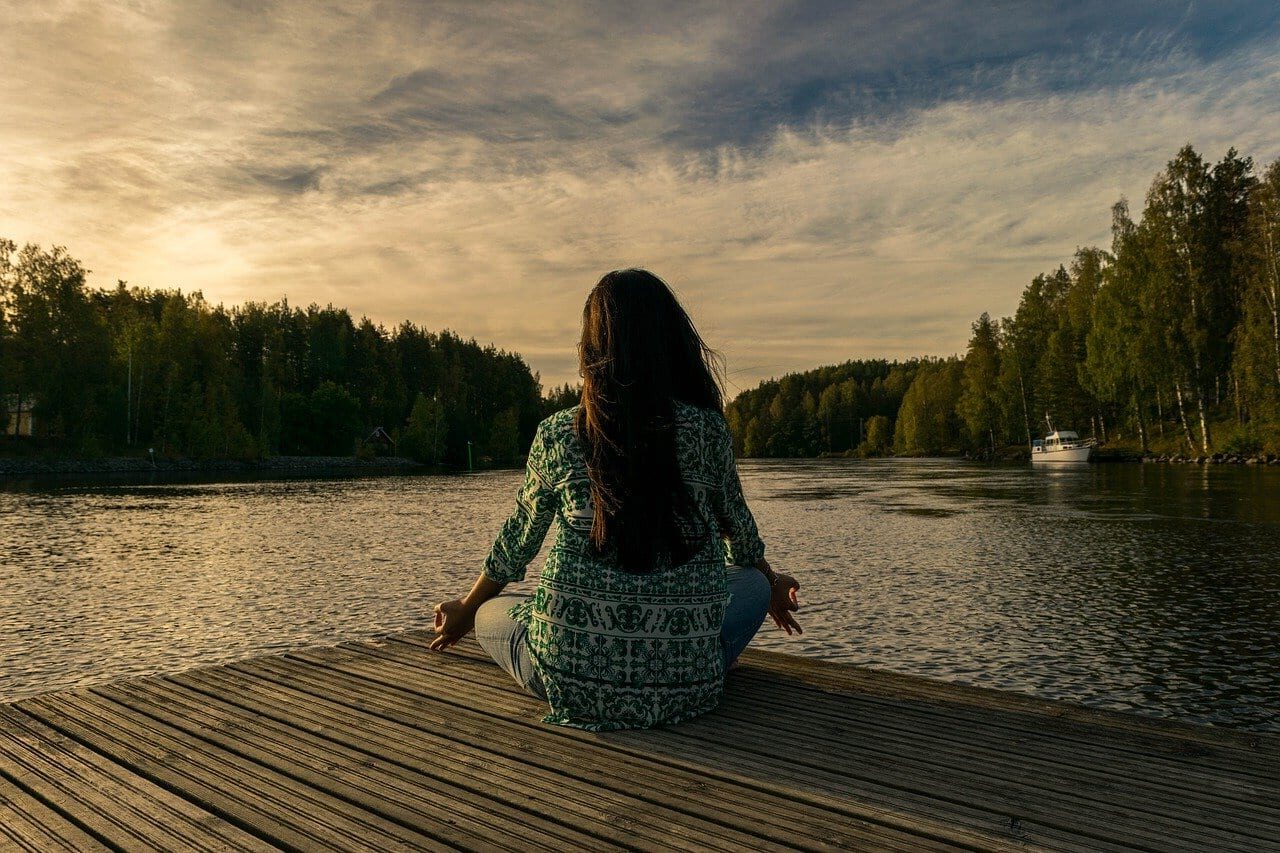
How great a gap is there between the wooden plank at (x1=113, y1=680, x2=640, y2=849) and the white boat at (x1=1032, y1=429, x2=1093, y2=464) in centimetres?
7128

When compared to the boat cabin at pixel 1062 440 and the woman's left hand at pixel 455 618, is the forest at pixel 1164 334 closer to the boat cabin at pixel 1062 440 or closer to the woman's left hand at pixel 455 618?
the boat cabin at pixel 1062 440

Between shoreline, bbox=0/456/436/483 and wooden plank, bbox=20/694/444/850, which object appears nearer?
Answer: wooden plank, bbox=20/694/444/850

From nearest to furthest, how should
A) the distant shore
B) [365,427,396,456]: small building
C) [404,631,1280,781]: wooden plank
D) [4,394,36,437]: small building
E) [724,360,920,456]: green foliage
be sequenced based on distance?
[404,631,1280,781]: wooden plank → the distant shore → [4,394,36,437]: small building → [365,427,396,456]: small building → [724,360,920,456]: green foliage

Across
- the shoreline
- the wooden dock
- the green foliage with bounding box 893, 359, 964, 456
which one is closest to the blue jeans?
the wooden dock

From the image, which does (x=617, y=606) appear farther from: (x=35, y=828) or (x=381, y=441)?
(x=381, y=441)

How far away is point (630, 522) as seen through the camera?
3.68 m

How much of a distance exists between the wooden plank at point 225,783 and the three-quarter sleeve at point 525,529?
123 cm

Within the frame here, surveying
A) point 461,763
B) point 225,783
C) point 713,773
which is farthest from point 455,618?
point 713,773

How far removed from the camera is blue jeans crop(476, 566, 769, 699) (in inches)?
169

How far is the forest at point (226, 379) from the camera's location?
70250 mm

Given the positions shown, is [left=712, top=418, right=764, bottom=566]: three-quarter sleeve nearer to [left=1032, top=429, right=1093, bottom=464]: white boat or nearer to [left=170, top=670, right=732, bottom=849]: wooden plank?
[left=170, top=670, right=732, bottom=849]: wooden plank

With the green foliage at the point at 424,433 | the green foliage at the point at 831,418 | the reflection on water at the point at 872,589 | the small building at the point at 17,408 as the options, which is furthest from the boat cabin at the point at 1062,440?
the green foliage at the point at 831,418

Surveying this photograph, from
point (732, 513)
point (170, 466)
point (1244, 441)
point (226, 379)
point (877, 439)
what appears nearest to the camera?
point (732, 513)

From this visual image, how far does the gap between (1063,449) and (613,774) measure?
73472mm
